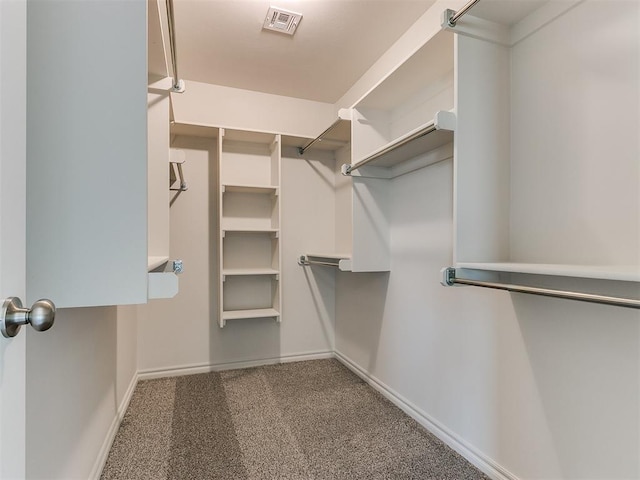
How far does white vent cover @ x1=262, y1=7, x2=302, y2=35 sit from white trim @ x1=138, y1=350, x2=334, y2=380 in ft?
8.04

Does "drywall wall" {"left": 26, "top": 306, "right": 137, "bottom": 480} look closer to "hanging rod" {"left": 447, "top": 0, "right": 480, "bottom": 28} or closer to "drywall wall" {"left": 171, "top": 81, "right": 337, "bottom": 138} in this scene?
"drywall wall" {"left": 171, "top": 81, "right": 337, "bottom": 138}

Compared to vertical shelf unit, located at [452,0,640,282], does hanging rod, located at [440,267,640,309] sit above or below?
below

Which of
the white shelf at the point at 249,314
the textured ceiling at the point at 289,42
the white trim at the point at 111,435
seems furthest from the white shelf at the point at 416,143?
the white trim at the point at 111,435

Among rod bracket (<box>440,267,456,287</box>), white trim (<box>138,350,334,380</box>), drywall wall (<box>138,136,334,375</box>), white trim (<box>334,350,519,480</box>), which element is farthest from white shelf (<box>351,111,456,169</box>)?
white trim (<box>138,350,334,380</box>)

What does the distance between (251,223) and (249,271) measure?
0.44 metres

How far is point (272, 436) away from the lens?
5.90ft

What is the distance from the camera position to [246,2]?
71.8 inches

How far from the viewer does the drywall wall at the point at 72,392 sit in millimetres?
1005

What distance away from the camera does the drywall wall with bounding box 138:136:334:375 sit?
8.70 feet

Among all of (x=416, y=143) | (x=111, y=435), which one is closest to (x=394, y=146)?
(x=416, y=143)
